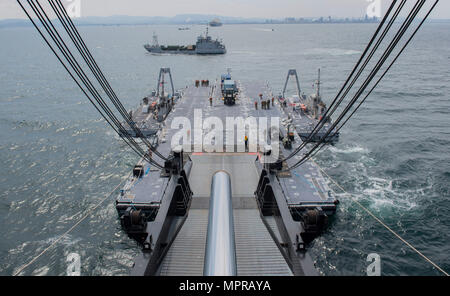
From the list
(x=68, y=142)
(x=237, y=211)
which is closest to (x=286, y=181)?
(x=237, y=211)

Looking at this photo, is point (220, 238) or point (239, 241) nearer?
point (220, 238)

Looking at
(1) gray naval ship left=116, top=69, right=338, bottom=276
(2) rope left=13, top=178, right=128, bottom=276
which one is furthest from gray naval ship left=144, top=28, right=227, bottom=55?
(2) rope left=13, top=178, right=128, bottom=276

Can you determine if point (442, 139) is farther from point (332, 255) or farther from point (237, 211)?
point (237, 211)

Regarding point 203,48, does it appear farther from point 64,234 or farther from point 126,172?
point 64,234

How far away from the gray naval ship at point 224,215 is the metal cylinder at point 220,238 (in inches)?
1.5

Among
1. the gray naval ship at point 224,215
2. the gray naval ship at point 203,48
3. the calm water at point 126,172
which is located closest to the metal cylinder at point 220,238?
the gray naval ship at point 224,215

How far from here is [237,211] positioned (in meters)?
21.2

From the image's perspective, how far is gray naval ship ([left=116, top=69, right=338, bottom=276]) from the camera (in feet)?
46.3

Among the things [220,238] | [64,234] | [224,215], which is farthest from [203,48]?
[220,238]

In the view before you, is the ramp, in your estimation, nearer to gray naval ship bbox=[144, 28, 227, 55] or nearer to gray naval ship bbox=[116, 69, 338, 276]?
gray naval ship bbox=[116, 69, 338, 276]

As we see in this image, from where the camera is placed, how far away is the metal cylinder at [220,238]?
10477mm

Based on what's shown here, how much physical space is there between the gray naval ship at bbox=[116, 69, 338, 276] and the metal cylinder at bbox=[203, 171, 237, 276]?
0.13 ft

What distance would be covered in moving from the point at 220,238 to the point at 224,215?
1.71m

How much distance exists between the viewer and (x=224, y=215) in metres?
13.5
